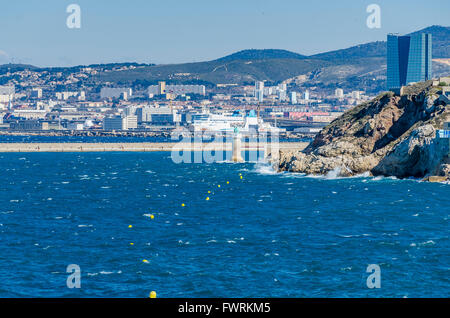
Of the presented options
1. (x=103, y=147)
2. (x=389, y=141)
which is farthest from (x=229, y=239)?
(x=103, y=147)

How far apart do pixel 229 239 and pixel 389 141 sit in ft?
180

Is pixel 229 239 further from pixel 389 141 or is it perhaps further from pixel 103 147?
pixel 103 147

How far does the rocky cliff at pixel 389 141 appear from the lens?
81312 millimetres

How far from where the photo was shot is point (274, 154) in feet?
422

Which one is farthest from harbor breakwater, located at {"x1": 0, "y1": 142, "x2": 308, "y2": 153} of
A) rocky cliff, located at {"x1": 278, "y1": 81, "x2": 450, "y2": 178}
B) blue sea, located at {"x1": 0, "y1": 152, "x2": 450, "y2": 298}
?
blue sea, located at {"x1": 0, "y1": 152, "x2": 450, "y2": 298}

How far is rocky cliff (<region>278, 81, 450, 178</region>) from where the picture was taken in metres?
81.3

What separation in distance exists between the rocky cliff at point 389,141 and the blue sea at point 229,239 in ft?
10.8

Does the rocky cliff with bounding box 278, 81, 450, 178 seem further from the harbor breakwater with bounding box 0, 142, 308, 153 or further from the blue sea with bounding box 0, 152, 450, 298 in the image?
the harbor breakwater with bounding box 0, 142, 308, 153

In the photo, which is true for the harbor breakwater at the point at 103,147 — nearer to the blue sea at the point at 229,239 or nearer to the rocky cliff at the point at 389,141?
the rocky cliff at the point at 389,141

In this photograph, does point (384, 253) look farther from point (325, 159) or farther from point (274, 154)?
point (274, 154)

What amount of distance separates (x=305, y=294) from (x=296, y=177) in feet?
201

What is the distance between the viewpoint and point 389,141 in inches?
3733

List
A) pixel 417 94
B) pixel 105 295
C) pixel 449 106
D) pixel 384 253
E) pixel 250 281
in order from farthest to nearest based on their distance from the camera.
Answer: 1. pixel 417 94
2. pixel 449 106
3. pixel 384 253
4. pixel 250 281
5. pixel 105 295
